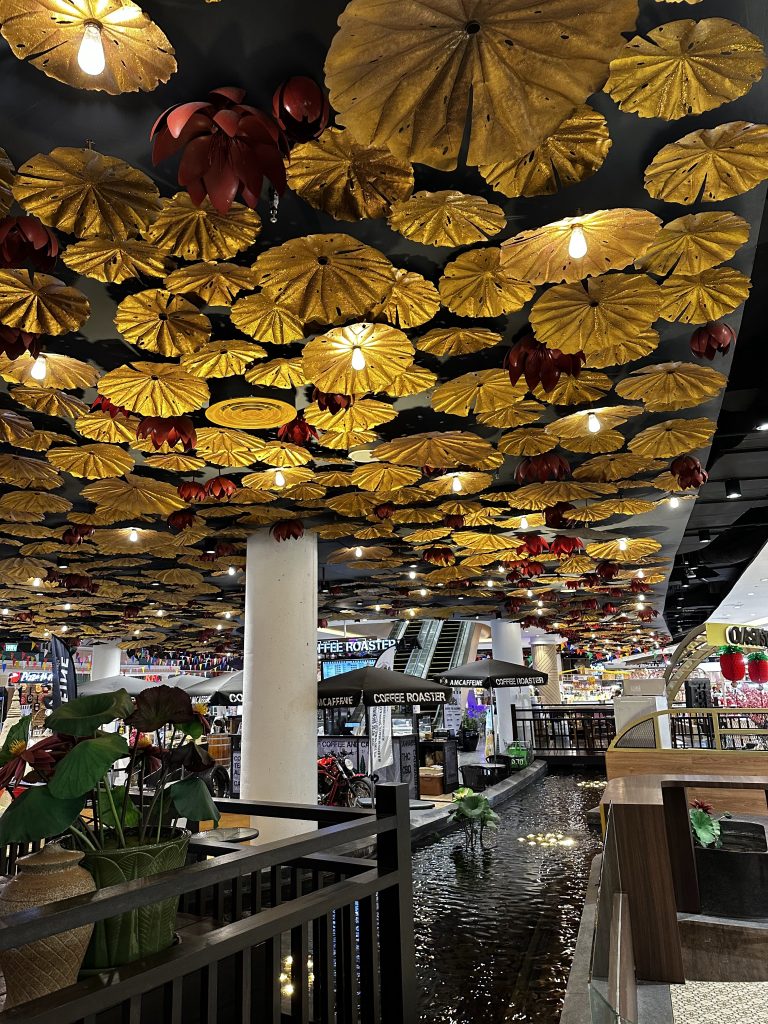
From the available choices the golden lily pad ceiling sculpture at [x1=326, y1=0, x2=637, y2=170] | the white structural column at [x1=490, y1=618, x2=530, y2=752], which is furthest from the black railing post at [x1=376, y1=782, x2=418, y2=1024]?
the white structural column at [x1=490, y1=618, x2=530, y2=752]

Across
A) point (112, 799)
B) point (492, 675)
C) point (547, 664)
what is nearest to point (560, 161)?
point (112, 799)

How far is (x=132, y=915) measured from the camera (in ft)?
6.09

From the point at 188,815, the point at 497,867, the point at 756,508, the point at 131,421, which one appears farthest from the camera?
the point at 756,508

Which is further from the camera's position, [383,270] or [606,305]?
[606,305]

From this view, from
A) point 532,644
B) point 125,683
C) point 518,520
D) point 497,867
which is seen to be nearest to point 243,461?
point 518,520

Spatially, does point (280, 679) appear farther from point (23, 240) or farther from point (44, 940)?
point (44, 940)

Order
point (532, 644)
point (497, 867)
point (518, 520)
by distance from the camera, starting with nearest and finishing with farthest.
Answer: point (497, 867) < point (518, 520) < point (532, 644)

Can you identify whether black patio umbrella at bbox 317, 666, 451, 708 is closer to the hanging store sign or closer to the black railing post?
the black railing post

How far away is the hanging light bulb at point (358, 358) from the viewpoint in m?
3.88

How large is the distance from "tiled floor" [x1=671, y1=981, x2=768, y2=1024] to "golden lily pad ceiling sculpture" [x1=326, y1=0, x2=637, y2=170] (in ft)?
18.1

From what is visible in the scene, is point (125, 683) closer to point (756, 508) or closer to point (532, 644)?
point (756, 508)

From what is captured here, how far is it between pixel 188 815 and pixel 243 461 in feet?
12.9

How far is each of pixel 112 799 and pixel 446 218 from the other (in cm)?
246

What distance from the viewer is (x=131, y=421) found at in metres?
4.91
